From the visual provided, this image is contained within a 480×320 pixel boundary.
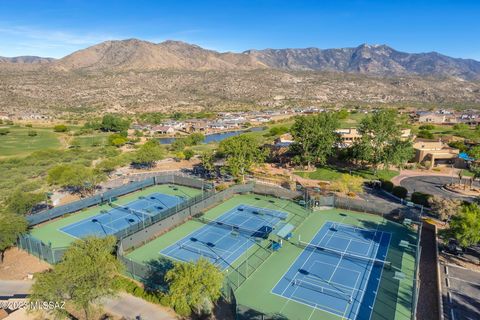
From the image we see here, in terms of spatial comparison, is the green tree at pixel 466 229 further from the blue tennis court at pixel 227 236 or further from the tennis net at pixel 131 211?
the tennis net at pixel 131 211

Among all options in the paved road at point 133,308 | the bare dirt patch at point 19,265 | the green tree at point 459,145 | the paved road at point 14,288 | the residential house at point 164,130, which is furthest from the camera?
the residential house at point 164,130

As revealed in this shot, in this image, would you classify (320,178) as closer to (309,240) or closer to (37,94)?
(309,240)

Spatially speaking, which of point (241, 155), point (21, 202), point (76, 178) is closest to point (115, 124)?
point (76, 178)

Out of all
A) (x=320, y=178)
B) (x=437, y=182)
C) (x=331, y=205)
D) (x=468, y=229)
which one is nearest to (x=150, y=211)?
(x=331, y=205)

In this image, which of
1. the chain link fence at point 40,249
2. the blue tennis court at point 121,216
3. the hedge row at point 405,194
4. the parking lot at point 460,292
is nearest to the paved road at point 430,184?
the hedge row at point 405,194

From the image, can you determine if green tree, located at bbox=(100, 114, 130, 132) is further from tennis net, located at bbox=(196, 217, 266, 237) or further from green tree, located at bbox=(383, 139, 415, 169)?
green tree, located at bbox=(383, 139, 415, 169)

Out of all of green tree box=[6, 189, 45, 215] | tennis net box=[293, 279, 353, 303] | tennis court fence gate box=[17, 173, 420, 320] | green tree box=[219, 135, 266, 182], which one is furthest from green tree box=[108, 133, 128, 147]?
tennis net box=[293, 279, 353, 303]

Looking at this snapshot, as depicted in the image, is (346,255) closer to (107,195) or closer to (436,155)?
(107,195)
